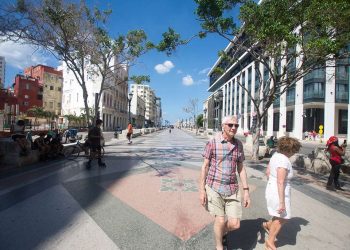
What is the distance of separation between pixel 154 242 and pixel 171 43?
10.0 m

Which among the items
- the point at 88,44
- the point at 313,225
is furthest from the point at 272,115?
the point at 313,225

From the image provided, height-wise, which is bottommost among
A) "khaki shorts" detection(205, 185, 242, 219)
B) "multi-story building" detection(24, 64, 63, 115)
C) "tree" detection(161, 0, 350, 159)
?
"khaki shorts" detection(205, 185, 242, 219)

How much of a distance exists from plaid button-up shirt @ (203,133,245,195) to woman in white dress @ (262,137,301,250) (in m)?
0.48

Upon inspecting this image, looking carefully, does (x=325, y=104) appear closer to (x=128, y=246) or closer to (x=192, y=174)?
(x=192, y=174)

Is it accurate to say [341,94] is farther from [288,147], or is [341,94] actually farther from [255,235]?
[288,147]

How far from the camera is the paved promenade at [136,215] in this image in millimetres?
4402

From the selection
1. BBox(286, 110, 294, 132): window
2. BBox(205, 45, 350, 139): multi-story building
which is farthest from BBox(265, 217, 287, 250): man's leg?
BBox(286, 110, 294, 132): window

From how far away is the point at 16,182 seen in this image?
8133mm

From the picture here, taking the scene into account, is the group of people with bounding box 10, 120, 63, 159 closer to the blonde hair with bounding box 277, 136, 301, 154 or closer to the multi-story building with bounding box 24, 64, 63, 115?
the blonde hair with bounding box 277, 136, 301, 154

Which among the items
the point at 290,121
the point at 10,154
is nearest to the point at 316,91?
the point at 290,121

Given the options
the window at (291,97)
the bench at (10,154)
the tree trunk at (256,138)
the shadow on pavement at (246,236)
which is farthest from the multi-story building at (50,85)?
Answer: the shadow on pavement at (246,236)

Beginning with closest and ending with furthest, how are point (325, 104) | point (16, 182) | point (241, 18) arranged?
point (16, 182) < point (241, 18) < point (325, 104)

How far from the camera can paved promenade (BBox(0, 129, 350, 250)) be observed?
4402mm

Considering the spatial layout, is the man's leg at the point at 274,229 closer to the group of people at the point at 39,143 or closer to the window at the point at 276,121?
the group of people at the point at 39,143
